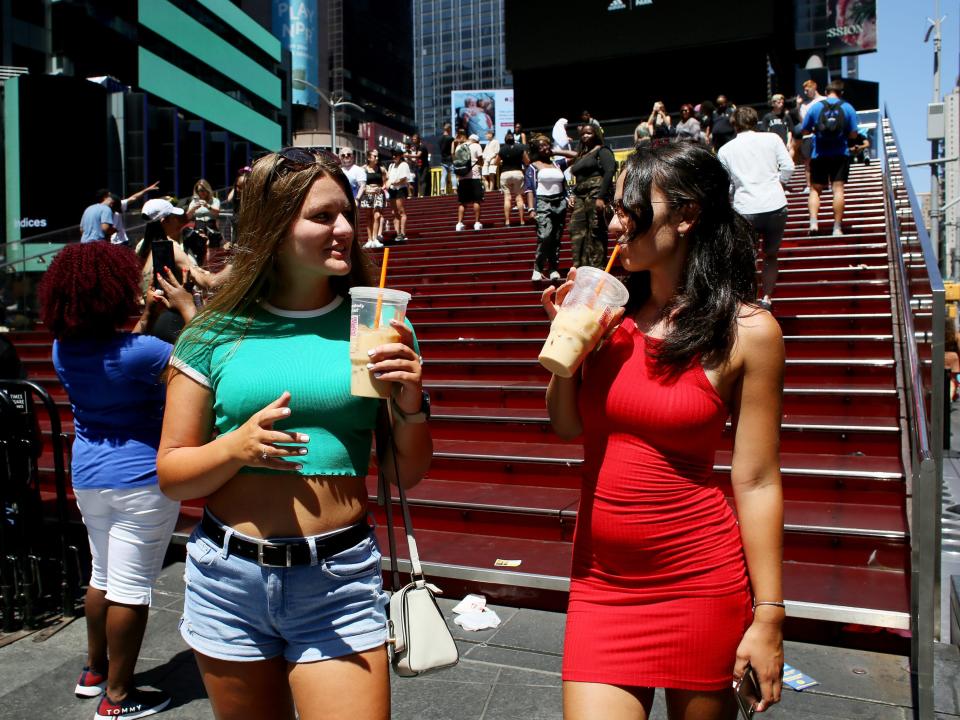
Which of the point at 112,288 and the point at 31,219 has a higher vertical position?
the point at 31,219

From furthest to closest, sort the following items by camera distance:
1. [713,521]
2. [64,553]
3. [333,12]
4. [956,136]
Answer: [333,12], [956,136], [64,553], [713,521]

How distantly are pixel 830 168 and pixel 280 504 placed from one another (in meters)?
10.00

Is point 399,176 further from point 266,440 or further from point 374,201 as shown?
point 266,440

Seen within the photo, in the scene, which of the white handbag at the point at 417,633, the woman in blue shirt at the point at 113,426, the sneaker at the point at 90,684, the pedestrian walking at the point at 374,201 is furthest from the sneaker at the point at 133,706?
the pedestrian walking at the point at 374,201

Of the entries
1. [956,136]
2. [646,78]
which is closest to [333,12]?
[956,136]

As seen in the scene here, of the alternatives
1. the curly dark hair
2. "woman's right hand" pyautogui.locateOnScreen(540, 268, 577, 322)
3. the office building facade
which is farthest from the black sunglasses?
the office building facade

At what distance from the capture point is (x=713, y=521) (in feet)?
6.72

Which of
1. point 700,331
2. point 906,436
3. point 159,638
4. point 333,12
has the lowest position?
point 159,638

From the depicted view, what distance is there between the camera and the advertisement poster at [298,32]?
87375 mm

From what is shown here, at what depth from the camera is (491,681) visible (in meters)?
3.87

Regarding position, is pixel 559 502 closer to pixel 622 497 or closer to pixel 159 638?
pixel 159 638

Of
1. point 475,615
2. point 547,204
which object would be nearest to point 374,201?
point 547,204

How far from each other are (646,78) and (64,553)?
34172mm

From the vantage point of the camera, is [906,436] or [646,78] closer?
[906,436]
